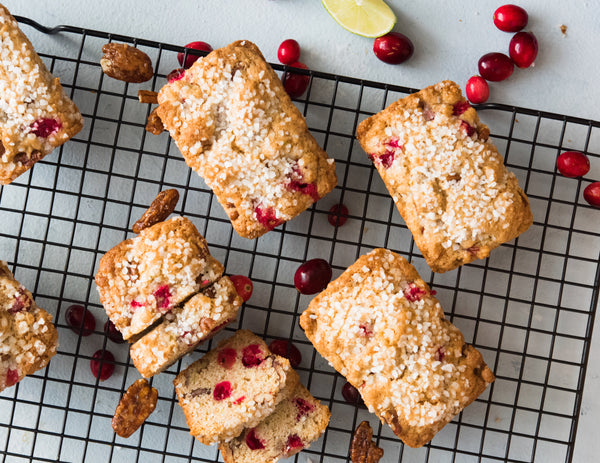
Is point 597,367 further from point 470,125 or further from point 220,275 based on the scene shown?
point 220,275

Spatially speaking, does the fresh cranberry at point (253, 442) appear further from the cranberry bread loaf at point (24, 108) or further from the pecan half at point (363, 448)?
the cranberry bread loaf at point (24, 108)

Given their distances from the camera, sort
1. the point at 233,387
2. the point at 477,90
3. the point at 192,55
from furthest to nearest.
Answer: the point at 477,90 → the point at 192,55 → the point at 233,387

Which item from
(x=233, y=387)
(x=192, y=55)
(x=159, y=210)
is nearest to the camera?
(x=233, y=387)

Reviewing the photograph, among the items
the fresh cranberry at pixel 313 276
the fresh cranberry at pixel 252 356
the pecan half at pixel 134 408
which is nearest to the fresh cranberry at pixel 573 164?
the fresh cranberry at pixel 313 276

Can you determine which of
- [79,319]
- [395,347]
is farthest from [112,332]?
[395,347]

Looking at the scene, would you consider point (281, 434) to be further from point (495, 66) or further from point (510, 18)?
point (510, 18)

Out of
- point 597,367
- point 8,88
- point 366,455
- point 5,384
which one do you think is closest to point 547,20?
point 597,367
